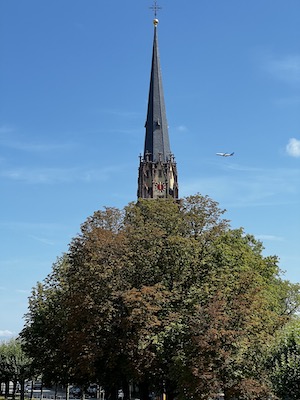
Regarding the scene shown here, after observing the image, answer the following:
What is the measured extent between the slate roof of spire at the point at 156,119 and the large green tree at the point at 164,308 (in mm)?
45657

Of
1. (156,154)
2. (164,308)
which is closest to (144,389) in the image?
(164,308)

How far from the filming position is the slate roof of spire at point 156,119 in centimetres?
8781

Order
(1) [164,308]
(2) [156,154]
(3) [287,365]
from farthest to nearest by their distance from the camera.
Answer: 1. (2) [156,154]
2. (1) [164,308]
3. (3) [287,365]

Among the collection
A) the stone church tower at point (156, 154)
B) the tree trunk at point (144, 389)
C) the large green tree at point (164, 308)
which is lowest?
the tree trunk at point (144, 389)

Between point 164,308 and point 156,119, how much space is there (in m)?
57.7

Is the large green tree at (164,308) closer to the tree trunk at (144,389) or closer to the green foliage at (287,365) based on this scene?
the tree trunk at (144,389)

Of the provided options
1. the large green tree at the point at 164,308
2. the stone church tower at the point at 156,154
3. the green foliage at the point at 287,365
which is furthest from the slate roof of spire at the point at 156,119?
the green foliage at the point at 287,365

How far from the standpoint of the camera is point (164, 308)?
3291 cm

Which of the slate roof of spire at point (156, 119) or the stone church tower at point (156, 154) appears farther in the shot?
the slate roof of spire at point (156, 119)

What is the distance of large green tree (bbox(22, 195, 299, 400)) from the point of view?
87.5ft

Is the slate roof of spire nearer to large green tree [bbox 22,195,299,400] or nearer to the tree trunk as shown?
large green tree [bbox 22,195,299,400]

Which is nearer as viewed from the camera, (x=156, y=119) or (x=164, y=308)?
(x=164, y=308)

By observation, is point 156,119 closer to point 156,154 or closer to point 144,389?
point 156,154

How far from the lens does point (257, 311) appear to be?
3130 centimetres
